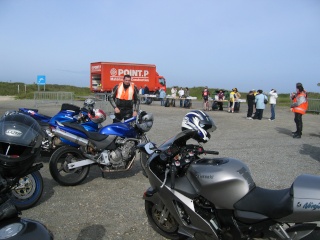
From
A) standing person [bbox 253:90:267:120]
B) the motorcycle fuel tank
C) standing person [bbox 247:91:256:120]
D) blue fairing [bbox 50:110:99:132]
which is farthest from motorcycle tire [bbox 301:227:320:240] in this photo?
standing person [bbox 247:91:256:120]

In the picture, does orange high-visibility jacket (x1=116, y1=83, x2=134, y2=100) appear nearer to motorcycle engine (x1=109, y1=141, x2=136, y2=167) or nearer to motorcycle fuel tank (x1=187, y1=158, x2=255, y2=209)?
motorcycle engine (x1=109, y1=141, x2=136, y2=167)

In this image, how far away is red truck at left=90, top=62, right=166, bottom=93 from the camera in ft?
96.6

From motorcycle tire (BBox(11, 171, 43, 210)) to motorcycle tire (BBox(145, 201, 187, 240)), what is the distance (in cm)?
159

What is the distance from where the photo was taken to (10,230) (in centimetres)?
166

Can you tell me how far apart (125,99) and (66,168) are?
9.31 feet

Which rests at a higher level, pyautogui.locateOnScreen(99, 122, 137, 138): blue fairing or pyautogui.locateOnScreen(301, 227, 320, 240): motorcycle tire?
pyautogui.locateOnScreen(99, 122, 137, 138): blue fairing

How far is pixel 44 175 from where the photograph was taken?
581 centimetres

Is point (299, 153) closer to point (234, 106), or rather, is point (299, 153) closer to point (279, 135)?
point (279, 135)

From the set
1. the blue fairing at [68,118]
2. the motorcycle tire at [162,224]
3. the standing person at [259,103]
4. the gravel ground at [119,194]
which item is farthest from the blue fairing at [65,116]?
the standing person at [259,103]

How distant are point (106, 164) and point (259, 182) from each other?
8.76 feet

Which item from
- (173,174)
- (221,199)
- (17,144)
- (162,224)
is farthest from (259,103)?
(17,144)

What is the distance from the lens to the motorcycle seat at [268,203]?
240cm

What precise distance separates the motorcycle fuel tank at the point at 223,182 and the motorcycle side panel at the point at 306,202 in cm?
43

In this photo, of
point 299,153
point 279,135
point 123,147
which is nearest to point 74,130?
point 123,147
